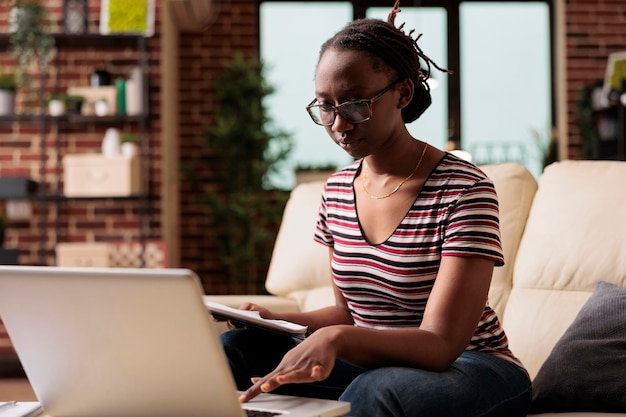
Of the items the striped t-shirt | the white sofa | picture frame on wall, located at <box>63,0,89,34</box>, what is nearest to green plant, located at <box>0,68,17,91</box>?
picture frame on wall, located at <box>63,0,89,34</box>

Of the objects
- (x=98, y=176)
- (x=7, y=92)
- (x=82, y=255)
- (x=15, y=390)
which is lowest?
(x=15, y=390)

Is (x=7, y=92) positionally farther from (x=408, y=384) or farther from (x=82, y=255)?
(x=408, y=384)

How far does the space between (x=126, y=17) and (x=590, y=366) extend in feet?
12.1

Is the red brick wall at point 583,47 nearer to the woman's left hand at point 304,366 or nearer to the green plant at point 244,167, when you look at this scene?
the green plant at point 244,167

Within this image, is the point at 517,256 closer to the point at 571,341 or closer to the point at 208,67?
the point at 571,341

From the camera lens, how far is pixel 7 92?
185 inches

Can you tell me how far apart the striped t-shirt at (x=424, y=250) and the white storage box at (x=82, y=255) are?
10.1 feet

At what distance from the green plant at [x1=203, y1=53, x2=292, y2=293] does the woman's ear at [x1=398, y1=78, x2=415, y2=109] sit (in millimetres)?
4202

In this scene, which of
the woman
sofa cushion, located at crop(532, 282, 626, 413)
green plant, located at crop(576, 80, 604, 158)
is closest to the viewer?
the woman

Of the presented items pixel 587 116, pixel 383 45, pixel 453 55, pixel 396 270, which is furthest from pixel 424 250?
pixel 453 55

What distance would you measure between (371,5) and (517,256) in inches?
187

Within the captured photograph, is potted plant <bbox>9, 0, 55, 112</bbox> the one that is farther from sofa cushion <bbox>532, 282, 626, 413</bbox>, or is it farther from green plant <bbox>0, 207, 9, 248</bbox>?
sofa cushion <bbox>532, 282, 626, 413</bbox>

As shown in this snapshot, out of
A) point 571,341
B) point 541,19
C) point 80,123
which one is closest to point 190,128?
point 80,123

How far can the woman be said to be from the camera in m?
1.33
